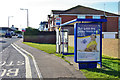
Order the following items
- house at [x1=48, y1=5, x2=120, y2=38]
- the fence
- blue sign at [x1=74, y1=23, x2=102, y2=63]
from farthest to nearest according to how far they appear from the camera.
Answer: house at [x1=48, y1=5, x2=120, y2=38] → the fence → blue sign at [x1=74, y1=23, x2=102, y2=63]

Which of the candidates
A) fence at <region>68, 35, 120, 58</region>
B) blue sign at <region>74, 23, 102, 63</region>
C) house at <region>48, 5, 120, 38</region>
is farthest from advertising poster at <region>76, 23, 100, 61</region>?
house at <region>48, 5, 120, 38</region>

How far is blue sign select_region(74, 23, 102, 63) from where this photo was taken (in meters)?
8.62

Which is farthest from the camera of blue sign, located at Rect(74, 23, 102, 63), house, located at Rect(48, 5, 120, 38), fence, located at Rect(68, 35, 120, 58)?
house, located at Rect(48, 5, 120, 38)

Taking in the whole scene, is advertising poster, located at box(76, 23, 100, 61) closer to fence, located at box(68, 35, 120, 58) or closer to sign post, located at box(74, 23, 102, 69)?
sign post, located at box(74, 23, 102, 69)

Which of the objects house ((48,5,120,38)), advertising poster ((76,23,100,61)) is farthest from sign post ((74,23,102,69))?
house ((48,5,120,38))

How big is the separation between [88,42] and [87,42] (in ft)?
0.17

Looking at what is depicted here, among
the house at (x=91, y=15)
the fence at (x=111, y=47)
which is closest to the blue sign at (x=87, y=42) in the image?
the fence at (x=111, y=47)

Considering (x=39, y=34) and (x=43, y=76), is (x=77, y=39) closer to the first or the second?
(x=43, y=76)

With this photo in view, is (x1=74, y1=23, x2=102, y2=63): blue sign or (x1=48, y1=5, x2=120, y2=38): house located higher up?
(x1=48, y1=5, x2=120, y2=38): house

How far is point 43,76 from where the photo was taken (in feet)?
23.0

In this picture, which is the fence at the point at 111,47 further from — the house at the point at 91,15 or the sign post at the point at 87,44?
the house at the point at 91,15

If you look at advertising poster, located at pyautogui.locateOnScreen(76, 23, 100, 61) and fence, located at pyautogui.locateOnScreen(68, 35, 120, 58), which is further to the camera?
fence, located at pyautogui.locateOnScreen(68, 35, 120, 58)

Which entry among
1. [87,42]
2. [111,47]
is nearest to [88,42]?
[87,42]

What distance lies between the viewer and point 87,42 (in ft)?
28.7
